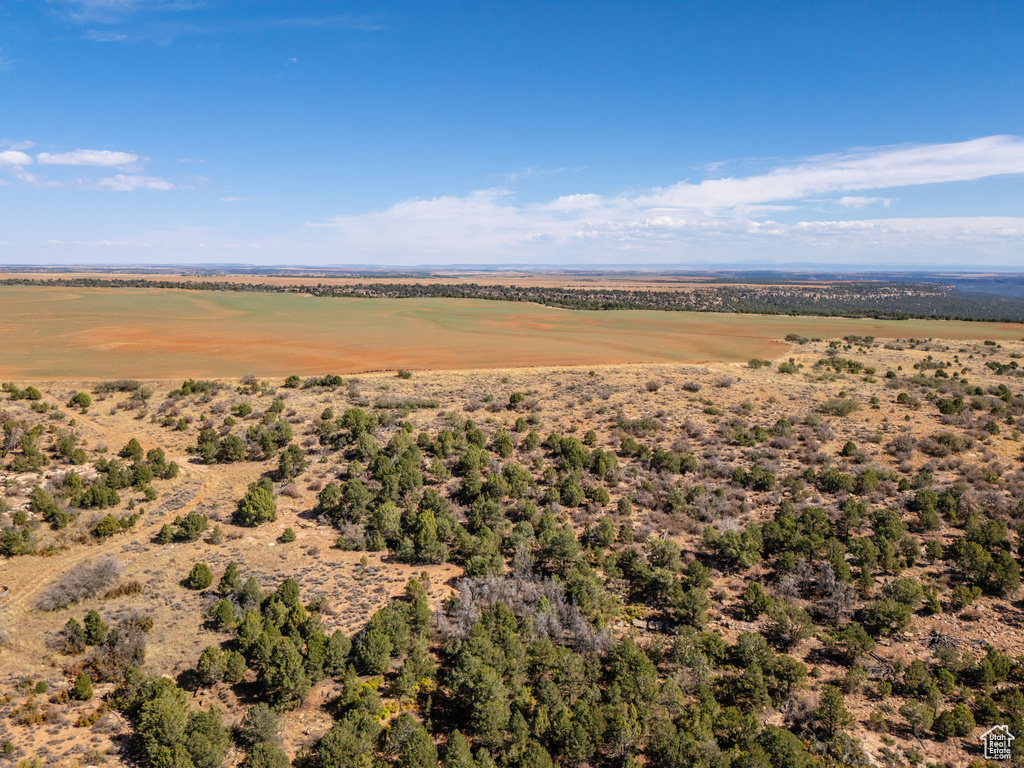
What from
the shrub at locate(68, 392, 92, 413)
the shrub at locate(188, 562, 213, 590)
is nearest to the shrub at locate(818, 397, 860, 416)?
the shrub at locate(188, 562, 213, 590)

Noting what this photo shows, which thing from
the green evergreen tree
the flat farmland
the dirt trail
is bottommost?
the dirt trail

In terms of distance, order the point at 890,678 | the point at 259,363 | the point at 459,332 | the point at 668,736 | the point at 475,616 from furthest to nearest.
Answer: the point at 459,332 → the point at 259,363 → the point at 475,616 → the point at 890,678 → the point at 668,736

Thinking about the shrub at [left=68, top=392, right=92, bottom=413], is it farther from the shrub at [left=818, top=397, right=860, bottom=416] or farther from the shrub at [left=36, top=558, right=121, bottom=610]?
the shrub at [left=818, top=397, right=860, bottom=416]

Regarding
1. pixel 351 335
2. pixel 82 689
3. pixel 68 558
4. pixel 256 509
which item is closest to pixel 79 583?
pixel 68 558

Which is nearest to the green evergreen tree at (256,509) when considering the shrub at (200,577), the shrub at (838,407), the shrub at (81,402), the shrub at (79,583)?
the shrub at (200,577)

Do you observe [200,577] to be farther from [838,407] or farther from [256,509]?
[838,407]

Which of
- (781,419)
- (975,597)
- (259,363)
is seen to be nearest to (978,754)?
(975,597)

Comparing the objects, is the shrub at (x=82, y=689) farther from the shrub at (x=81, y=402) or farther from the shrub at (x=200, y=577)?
the shrub at (x=81, y=402)

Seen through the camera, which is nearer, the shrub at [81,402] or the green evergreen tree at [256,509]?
the green evergreen tree at [256,509]

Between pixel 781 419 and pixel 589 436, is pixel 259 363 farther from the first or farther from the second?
pixel 781 419
